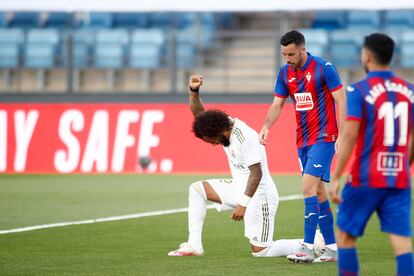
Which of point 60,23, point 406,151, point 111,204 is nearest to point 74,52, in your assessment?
point 60,23

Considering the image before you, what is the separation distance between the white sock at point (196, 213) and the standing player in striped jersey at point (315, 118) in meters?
0.82

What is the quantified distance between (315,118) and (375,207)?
123 inches

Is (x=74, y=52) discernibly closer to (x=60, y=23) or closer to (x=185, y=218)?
(x=60, y=23)

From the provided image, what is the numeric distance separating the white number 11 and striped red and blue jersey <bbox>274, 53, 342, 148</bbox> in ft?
9.87

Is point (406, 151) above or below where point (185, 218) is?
above

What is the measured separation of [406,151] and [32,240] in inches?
214

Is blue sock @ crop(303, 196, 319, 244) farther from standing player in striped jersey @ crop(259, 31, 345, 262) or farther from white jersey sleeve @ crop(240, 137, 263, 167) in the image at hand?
white jersey sleeve @ crop(240, 137, 263, 167)

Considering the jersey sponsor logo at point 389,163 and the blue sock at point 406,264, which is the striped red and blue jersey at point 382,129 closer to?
the jersey sponsor logo at point 389,163

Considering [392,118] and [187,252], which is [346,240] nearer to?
[392,118]

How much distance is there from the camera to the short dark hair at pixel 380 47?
6.68 m

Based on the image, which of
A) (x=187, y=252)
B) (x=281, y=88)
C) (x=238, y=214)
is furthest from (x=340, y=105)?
(x=187, y=252)

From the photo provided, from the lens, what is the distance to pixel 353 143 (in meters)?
6.66

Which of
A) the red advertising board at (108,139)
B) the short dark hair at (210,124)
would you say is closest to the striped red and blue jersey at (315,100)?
the short dark hair at (210,124)

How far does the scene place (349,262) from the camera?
6816mm
